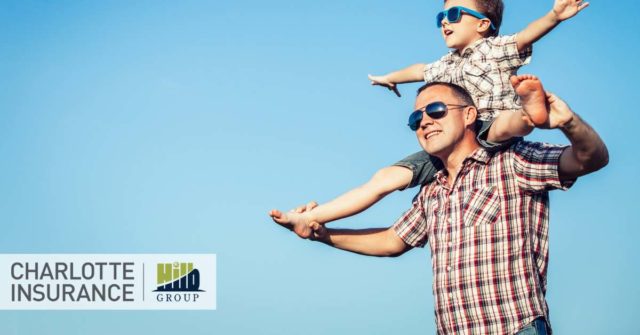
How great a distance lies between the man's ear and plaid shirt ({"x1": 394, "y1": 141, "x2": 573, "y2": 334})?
0.33 m

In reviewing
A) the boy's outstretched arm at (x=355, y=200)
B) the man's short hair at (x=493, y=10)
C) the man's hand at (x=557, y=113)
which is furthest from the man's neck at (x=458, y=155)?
the man's short hair at (x=493, y=10)

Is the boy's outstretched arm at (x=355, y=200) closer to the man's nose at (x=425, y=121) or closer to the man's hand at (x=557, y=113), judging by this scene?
the man's nose at (x=425, y=121)

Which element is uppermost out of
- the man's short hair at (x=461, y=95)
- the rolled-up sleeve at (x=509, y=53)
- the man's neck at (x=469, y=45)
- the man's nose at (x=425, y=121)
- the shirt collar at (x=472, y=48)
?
the man's neck at (x=469, y=45)

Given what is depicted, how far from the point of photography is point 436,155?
7.38 meters

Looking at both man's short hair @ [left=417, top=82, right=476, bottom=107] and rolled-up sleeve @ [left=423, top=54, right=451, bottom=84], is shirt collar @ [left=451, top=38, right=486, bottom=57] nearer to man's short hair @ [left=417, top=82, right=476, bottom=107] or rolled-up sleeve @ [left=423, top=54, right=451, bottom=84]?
rolled-up sleeve @ [left=423, top=54, right=451, bottom=84]

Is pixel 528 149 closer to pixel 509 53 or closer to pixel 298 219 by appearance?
pixel 509 53

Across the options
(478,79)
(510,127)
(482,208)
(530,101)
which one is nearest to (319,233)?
(482,208)

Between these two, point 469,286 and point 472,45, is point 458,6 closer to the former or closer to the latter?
point 472,45

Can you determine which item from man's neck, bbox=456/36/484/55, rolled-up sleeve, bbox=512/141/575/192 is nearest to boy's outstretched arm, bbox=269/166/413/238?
rolled-up sleeve, bbox=512/141/575/192

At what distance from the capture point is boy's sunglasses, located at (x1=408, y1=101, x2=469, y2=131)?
290 inches

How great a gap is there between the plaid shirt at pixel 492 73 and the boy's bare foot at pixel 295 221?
6.23ft

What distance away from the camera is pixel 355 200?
8.02 meters

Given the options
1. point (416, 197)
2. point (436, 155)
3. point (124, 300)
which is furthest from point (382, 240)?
point (124, 300)

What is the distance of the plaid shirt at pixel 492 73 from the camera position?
26.6 feet
